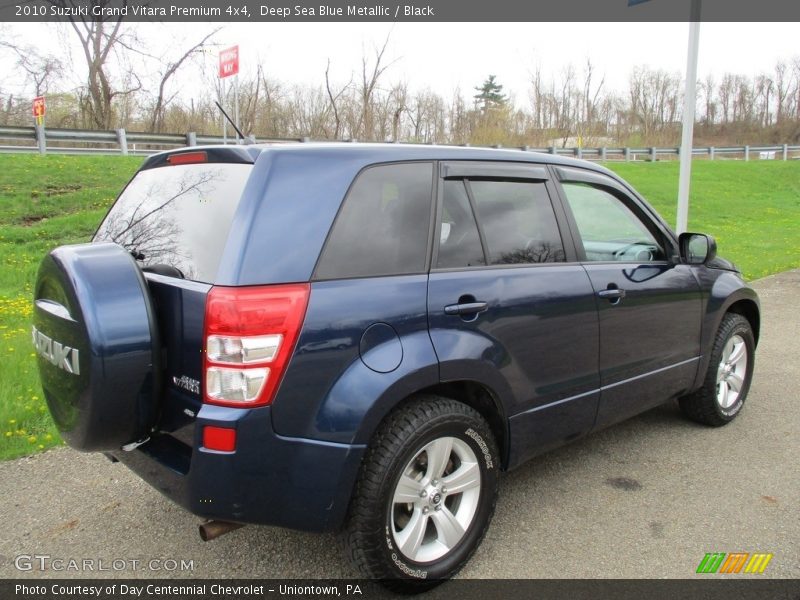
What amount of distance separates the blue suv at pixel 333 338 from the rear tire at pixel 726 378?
144 centimetres

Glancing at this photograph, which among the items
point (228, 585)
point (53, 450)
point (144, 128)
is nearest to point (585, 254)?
point (228, 585)

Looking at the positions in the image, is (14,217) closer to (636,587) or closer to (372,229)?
(372,229)

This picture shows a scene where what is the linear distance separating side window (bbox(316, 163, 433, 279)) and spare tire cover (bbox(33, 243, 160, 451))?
27.5 inches

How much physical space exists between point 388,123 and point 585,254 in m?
33.1

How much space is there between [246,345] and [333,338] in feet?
1.00

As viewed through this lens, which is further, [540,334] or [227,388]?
[540,334]

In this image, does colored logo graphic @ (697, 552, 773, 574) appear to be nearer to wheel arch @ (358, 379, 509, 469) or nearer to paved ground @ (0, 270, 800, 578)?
paved ground @ (0, 270, 800, 578)

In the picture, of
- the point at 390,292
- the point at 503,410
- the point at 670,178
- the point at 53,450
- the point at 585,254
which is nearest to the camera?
the point at 390,292

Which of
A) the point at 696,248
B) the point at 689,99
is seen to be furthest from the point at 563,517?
the point at 689,99

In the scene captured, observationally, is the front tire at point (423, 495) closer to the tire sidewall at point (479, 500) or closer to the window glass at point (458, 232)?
the tire sidewall at point (479, 500)

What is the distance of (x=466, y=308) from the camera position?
8.50 feet

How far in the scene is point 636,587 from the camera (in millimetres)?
2582

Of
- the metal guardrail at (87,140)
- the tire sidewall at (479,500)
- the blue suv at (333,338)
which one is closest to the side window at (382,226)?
the blue suv at (333,338)

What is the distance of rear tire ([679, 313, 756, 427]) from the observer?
4152 mm
